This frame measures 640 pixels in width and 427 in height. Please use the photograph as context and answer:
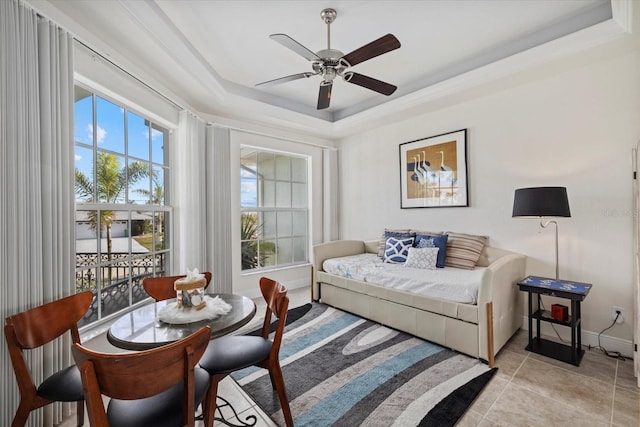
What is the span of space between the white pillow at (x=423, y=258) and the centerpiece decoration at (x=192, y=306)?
2233 mm

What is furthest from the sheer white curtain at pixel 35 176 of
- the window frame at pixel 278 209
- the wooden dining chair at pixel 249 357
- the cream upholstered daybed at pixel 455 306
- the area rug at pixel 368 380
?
the cream upholstered daybed at pixel 455 306

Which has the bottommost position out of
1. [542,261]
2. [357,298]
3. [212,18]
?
[357,298]

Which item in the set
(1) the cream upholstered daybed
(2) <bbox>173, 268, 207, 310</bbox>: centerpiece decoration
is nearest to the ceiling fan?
(2) <bbox>173, 268, 207, 310</bbox>: centerpiece decoration

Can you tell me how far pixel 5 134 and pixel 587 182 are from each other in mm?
4215

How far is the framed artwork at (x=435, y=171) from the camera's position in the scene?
3.46 m

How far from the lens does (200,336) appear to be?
3.58 feet

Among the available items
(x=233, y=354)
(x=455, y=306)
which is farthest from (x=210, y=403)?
(x=455, y=306)

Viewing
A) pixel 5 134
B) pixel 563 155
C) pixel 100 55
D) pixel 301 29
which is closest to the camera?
pixel 5 134

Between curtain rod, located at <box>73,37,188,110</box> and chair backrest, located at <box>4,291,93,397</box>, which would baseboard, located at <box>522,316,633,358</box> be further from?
curtain rod, located at <box>73,37,188,110</box>

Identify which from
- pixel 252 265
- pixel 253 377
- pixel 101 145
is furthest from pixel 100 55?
pixel 252 265

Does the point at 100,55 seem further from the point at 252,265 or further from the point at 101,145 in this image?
the point at 252,265

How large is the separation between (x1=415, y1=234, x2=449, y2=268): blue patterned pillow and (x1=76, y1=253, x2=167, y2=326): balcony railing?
2978 mm

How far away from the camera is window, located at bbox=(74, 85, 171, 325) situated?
2.17m

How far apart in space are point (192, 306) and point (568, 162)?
3421 mm
